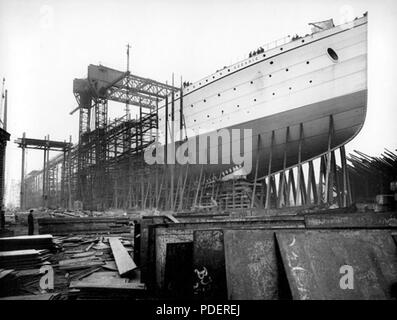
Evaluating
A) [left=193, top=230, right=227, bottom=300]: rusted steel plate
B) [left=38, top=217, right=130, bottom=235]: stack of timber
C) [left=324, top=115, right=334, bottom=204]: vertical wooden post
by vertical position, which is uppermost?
[left=324, top=115, right=334, bottom=204]: vertical wooden post

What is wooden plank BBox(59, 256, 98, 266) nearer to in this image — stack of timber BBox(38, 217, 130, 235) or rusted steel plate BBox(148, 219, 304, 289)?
rusted steel plate BBox(148, 219, 304, 289)

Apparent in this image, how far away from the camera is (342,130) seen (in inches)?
576

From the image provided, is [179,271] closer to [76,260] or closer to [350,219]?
[76,260]

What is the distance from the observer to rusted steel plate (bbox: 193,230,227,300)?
2.67 metres

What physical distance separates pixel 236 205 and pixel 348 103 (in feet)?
28.9

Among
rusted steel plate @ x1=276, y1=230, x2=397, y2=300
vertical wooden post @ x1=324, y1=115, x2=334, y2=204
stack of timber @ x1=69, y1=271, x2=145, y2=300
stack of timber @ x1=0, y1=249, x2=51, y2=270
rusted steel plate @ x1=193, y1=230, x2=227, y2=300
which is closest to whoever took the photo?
rusted steel plate @ x1=276, y1=230, x2=397, y2=300

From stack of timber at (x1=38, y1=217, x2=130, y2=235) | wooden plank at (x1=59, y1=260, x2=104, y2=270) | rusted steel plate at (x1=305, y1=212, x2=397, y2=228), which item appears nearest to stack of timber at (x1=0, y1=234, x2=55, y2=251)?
wooden plank at (x1=59, y1=260, x2=104, y2=270)

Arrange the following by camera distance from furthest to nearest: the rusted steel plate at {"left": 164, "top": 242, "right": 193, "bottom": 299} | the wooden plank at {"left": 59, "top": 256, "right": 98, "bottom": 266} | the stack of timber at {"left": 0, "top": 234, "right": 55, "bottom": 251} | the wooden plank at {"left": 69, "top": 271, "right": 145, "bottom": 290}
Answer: the stack of timber at {"left": 0, "top": 234, "right": 55, "bottom": 251}, the wooden plank at {"left": 59, "top": 256, "right": 98, "bottom": 266}, the wooden plank at {"left": 69, "top": 271, "right": 145, "bottom": 290}, the rusted steel plate at {"left": 164, "top": 242, "right": 193, "bottom": 299}

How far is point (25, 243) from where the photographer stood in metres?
5.85

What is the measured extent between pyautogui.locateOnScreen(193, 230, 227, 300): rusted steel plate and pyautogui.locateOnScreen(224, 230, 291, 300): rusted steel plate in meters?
0.18

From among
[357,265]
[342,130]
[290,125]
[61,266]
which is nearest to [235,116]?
[290,125]

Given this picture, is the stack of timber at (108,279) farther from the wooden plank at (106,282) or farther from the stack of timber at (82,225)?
the stack of timber at (82,225)

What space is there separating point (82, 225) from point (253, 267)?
964 centimetres

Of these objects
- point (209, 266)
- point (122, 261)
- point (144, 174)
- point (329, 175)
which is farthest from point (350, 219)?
point (144, 174)
